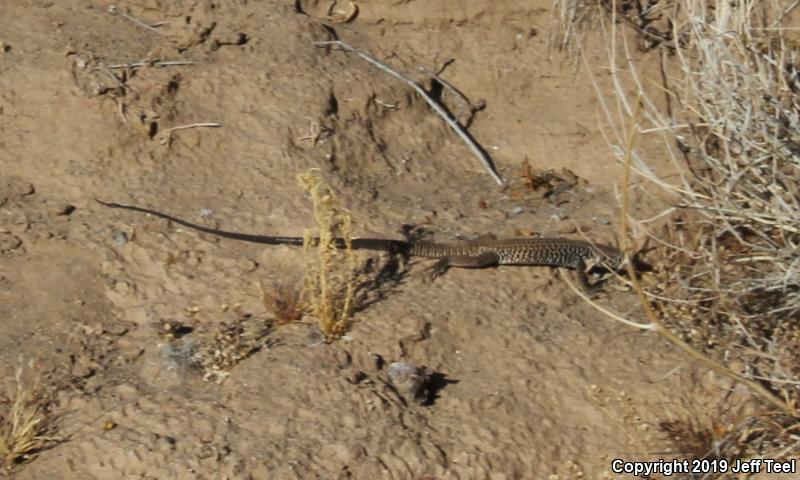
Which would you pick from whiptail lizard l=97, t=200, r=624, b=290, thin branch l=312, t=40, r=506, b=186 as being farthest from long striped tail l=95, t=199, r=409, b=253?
thin branch l=312, t=40, r=506, b=186

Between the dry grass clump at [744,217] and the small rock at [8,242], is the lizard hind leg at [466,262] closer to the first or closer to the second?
the dry grass clump at [744,217]

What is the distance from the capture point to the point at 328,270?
5.88m

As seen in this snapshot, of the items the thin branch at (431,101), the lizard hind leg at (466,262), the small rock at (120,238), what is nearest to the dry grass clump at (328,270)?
the lizard hind leg at (466,262)

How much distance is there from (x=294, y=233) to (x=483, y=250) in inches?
41.4

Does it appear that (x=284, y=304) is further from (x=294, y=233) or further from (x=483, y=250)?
(x=483, y=250)

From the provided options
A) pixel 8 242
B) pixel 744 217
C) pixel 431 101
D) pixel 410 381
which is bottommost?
pixel 8 242

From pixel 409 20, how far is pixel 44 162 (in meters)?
2.55

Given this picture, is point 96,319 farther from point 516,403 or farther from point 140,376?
point 516,403

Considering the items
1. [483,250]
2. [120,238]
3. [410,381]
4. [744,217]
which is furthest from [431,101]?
[744,217]

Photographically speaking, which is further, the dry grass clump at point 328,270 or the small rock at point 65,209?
the small rock at point 65,209

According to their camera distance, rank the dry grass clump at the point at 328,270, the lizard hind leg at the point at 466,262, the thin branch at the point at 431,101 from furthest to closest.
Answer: the thin branch at the point at 431,101 → the lizard hind leg at the point at 466,262 → the dry grass clump at the point at 328,270

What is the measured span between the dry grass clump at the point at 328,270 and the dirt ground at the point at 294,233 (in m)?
0.12

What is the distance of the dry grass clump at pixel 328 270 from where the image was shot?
5516 millimetres

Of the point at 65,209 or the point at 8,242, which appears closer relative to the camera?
the point at 8,242
